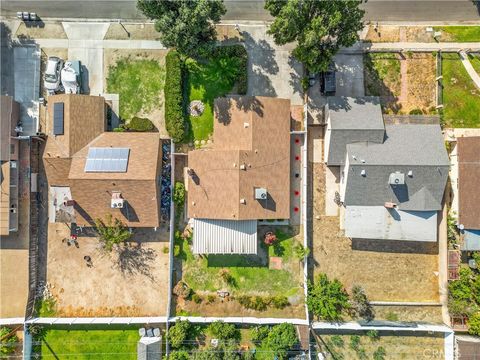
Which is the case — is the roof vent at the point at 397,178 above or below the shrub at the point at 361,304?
above

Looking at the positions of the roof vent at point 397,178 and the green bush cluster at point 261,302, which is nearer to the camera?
the roof vent at point 397,178

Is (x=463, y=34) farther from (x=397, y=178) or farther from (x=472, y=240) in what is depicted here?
(x=472, y=240)

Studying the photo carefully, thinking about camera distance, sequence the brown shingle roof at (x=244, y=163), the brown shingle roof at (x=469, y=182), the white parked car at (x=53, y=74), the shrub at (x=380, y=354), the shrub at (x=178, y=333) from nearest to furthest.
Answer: the brown shingle roof at (x=244, y=163)
the brown shingle roof at (x=469, y=182)
the shrub at (x=178, y=333)
the white parked car at (x=53, y=74)
the shrub at (x=380, y=354)

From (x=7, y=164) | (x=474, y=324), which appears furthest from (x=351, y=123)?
(x=7, y=164)

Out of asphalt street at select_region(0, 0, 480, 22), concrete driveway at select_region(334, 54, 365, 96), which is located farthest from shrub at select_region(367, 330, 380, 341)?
asphalt street at select_region(0, 0, 480, 22)

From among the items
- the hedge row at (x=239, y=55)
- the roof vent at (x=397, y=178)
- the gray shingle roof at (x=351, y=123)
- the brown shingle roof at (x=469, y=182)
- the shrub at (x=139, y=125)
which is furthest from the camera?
the hedge row at (x=239, y=55)

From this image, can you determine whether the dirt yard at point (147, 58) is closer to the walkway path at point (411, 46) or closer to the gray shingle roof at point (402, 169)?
the gray shingle roof at point (402, 169)

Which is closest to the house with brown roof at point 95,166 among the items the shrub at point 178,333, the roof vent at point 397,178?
the shrub at point 178,333
